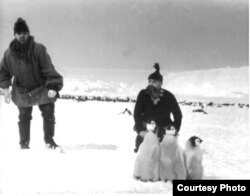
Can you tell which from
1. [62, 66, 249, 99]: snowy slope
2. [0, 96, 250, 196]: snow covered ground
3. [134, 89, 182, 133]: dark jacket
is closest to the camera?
[0, 96, 250, 196]: snow covered ground

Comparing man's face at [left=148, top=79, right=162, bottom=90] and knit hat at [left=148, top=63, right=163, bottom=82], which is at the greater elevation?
knit hat at [left=148, top=63, right=163, bottom=82]

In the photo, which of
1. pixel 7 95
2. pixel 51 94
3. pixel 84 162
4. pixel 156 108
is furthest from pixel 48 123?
pixel 156 108

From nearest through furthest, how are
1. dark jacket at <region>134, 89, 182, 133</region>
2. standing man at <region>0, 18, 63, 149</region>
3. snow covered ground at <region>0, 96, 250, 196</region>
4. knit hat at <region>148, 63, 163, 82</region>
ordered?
snow covered ground at <region>0, 96, 250, 196</region>, knit hat at <region>148, 63, 163, 82</region>, dark jacket at <region>134, 89, 182, 133</region>, standing man at <region>0, 18, 63, 149</region>

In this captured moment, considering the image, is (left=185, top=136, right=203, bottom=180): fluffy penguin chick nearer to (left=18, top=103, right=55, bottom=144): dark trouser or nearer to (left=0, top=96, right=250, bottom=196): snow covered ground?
(left=0, top=96, right=250, bottom=196): snow covered ground

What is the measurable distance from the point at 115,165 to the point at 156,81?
79 cm

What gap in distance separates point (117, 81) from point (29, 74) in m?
1.25

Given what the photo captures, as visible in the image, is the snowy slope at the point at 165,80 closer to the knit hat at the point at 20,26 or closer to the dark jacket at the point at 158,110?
the dark jacket at the point at 158,110

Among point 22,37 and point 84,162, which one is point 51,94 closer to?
point 22,37

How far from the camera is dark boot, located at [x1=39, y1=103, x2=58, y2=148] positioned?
151 inches

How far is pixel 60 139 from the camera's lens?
13.9ft

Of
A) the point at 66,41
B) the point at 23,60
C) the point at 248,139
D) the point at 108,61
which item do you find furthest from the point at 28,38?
the point at 248,139

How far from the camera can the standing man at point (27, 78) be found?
3686 millimetres

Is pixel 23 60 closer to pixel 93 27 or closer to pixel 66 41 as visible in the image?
pixel 66 41

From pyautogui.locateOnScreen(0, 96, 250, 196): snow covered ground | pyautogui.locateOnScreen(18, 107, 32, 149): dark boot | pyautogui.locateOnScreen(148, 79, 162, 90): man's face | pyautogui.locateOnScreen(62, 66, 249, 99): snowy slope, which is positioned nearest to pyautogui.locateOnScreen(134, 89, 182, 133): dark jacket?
pyautogui.locateOnScreen(148, 79, 162, 90): man's face
